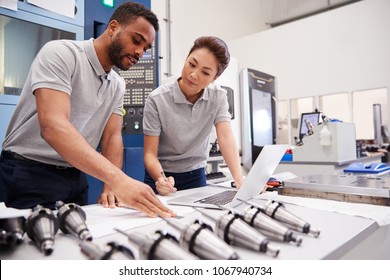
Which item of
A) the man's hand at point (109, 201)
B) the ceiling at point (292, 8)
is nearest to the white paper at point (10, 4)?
the man's hand at point (109, 201)

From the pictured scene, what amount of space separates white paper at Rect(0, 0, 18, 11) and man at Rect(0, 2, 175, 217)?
0.60 metres

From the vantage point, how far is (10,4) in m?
1.54

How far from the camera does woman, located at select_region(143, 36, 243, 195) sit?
57.0 inches

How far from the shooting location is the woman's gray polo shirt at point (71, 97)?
3.60ft

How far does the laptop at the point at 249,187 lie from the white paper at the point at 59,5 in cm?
136

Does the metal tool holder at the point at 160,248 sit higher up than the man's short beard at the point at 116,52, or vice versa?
the man's short beard at the point at 116,52

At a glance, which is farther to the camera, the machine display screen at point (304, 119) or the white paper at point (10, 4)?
the machine display screen at point (304, 119)

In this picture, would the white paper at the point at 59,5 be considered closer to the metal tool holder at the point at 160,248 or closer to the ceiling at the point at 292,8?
→ the metal tool holder at the point at 160,248

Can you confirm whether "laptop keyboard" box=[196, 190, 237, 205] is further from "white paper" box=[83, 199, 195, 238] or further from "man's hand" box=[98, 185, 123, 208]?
"man's hand" box=[98, 185, 123, 208]

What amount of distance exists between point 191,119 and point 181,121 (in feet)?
0.19

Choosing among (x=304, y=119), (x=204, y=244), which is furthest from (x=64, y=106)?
(x=304, y=119)

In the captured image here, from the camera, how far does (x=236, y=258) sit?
0.50 m

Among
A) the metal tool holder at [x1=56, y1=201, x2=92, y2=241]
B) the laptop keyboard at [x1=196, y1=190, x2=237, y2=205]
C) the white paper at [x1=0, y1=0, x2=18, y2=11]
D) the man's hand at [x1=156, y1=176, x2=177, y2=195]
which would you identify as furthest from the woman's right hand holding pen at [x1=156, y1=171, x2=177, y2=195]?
the white paper at [x1=0, y1=0, x2=18, y2=11]

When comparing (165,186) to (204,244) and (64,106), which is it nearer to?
(64,106)
